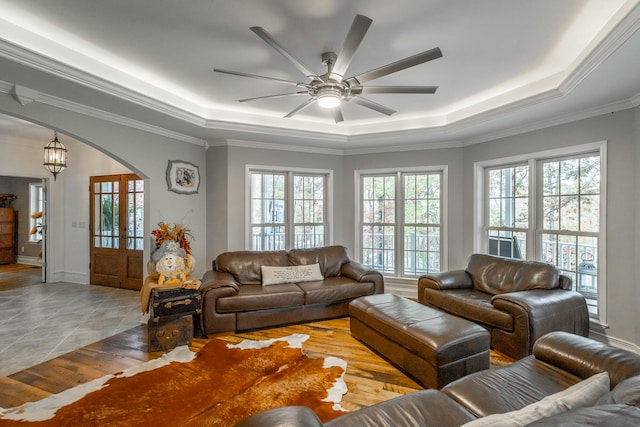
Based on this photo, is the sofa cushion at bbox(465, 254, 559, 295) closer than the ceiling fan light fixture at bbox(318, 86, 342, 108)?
No

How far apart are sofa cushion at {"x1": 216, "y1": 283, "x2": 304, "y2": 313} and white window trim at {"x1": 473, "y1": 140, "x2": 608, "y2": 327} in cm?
289

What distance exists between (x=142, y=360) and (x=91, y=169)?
444 cm

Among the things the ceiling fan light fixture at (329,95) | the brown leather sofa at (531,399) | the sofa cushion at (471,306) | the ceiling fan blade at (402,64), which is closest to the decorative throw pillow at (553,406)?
the brown leather sofa at (531,399)

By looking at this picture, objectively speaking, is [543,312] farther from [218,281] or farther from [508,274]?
[218,281]

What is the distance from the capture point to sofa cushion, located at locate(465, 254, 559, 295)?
322cm

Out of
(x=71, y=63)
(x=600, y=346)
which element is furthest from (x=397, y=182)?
(x=71, y=63)

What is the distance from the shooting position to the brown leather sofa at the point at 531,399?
956 mm

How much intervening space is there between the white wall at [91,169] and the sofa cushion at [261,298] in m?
1.38

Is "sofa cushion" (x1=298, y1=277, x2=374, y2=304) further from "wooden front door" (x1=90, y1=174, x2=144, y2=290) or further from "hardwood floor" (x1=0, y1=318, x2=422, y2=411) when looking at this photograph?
"wooden front door" (x1=90, y1=174, x2=144, y2=290)

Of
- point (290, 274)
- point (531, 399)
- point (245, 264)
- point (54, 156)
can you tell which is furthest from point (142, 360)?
point (54, 156)

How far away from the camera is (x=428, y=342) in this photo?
2332 millimetres

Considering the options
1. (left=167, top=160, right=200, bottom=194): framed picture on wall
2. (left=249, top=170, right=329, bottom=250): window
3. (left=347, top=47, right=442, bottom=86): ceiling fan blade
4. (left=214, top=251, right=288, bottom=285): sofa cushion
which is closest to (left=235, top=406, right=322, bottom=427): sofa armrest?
(left=347, top=47, right=442, bottom=86): ceiling fan blade

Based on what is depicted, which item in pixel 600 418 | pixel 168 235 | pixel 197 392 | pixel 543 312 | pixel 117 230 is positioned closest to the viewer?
pixel 600 418

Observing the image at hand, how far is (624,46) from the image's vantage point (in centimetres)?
205
